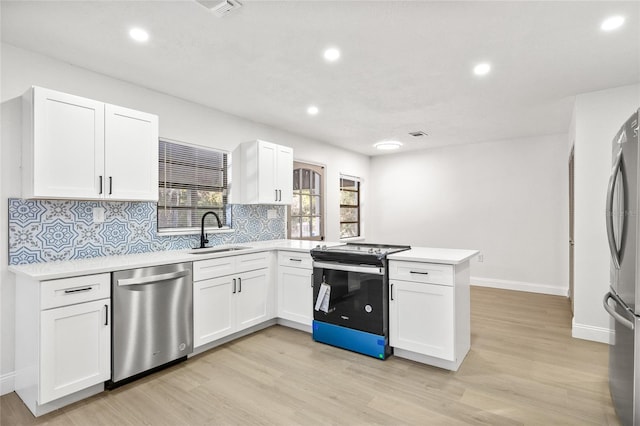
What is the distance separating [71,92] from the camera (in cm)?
274

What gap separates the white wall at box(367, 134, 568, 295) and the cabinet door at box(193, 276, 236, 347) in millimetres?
4274

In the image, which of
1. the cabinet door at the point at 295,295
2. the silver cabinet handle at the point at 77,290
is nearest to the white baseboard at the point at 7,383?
the silver cabinet handle at the point at 77,290

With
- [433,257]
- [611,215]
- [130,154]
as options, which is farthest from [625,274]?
[130,154]

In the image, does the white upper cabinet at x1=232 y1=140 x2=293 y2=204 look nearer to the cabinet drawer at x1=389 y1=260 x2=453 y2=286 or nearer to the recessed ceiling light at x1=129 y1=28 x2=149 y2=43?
the recessed ceiling light at x1=129 y1=28 x2=149 y2=43

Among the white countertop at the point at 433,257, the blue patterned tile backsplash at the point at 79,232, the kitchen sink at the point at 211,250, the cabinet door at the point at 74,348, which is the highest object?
the blue patterned tile backsplash at the point at 79,232

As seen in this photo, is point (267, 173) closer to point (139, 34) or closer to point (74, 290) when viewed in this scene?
point (139, 34)

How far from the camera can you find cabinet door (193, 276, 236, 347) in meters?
2.88

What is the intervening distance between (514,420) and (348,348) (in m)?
1.37

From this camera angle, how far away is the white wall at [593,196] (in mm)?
3238

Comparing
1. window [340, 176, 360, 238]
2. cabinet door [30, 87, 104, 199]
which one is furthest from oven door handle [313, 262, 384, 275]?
window [340, 176, 360, 238]

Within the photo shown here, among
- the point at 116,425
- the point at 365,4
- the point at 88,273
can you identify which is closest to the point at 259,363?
the point at 116,425

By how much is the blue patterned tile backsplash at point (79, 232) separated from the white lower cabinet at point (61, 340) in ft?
1.01

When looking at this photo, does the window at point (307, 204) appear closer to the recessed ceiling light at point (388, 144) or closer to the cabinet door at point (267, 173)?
the cabinet door at point (267, 173)

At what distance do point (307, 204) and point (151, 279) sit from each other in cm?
314
